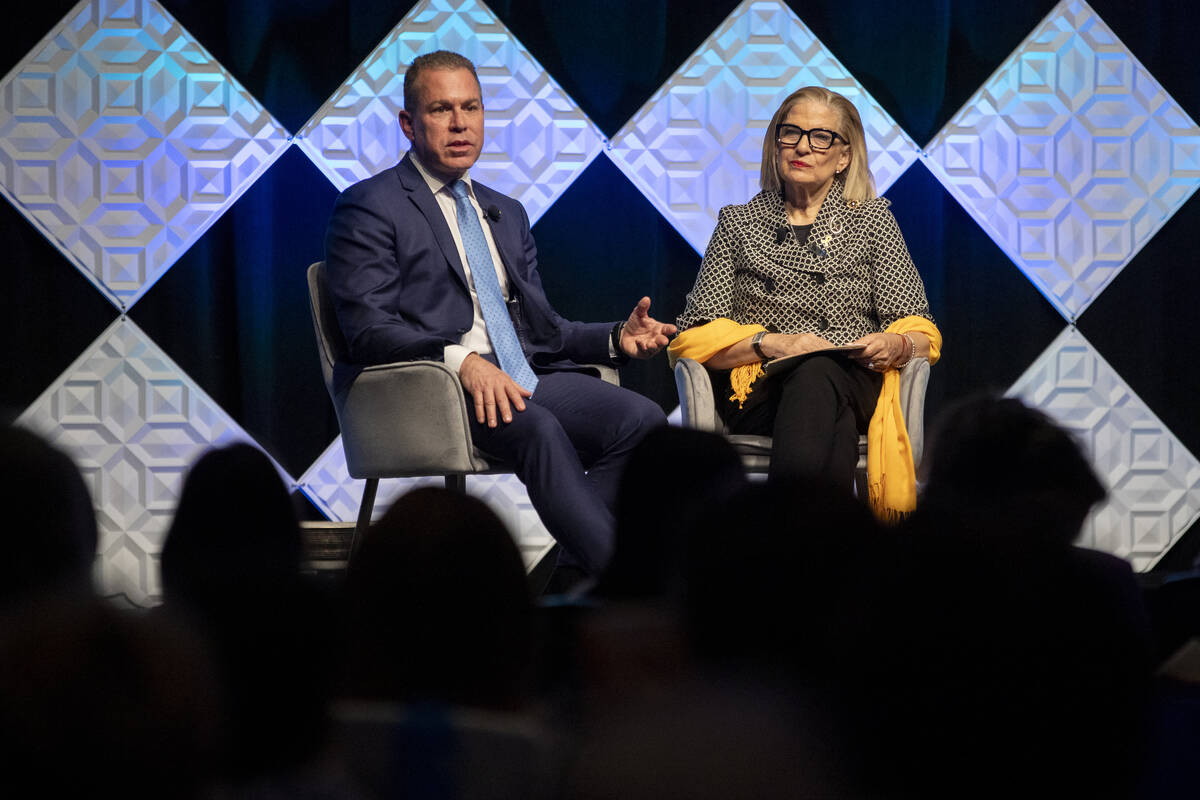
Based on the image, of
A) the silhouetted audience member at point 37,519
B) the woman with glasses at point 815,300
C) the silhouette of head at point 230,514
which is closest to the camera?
the silhouetted audience member at point 37,519

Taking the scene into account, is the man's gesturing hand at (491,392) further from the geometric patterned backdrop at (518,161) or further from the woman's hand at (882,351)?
the geometric patterned backdrop at (518,161)

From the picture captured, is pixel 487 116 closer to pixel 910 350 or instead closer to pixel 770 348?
pixel 770 348

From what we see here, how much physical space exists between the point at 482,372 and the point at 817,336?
84 centimetres

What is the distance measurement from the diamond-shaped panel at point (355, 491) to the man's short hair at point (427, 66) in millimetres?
1260

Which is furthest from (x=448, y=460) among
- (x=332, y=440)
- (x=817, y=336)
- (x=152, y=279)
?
(x=152, y=279)

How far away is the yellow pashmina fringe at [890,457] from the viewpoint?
2793 millimetres

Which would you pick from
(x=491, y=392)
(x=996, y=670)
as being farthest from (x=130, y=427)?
(x=996, y=670)

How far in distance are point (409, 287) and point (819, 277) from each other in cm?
103

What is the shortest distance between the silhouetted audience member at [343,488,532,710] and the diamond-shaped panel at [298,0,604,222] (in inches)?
118

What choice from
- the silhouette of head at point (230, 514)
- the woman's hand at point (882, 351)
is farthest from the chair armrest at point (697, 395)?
the silhouette of head at point (230, 514)

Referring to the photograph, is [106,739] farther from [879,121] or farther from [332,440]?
[879,121]

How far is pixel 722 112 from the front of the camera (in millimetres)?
3881

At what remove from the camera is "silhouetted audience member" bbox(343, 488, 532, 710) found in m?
0.93

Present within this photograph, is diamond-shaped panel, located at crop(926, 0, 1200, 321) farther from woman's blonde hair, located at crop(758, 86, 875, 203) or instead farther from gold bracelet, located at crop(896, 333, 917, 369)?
gold bracelet, located at crop(896, 333, 917, 369)
